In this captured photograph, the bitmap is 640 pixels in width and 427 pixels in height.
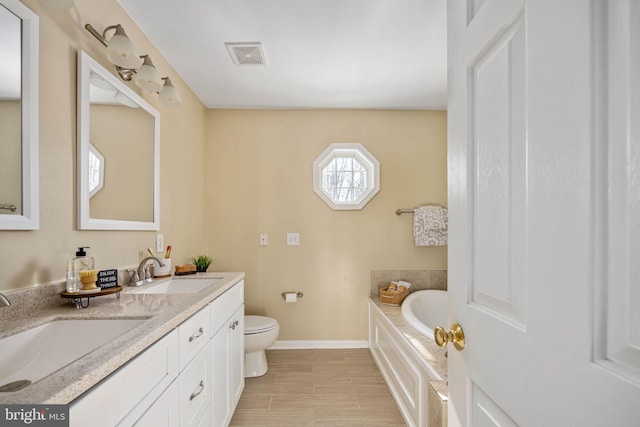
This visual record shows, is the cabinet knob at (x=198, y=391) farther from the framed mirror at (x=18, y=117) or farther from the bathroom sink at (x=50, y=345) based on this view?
the framed mirror at (x=18, y=117)

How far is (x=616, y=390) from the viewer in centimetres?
40

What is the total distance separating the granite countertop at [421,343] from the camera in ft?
5.49

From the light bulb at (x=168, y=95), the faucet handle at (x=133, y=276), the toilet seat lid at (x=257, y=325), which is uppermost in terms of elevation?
the light bulb at (x=168, y=95)

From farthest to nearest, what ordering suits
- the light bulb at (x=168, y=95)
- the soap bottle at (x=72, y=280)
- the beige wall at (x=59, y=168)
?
1. the light bulb at (x=168, y=95)
2. the soap bottle at (x=72, y=280)
3. the beige wall at (x=59, y=168)

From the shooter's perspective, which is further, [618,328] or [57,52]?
[57,52]

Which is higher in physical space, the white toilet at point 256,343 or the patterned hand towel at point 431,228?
the patterned hand towel at point 431,228

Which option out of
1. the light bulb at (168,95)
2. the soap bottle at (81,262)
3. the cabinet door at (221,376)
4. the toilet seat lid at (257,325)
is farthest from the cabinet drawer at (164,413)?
the light bulb at (168,95)

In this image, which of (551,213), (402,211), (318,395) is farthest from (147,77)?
(402,211)

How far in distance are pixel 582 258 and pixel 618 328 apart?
0.09 meters

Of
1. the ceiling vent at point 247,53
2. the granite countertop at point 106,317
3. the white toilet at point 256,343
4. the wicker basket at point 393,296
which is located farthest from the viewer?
the wicker basket at point 393,296

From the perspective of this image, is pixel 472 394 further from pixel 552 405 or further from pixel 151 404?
pixel 151 404

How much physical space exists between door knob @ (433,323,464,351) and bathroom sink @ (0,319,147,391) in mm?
939

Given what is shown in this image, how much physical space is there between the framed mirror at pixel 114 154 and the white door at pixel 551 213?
1.57 metres

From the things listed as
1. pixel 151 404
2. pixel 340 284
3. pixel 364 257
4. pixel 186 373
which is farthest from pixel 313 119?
pixel 151 404
